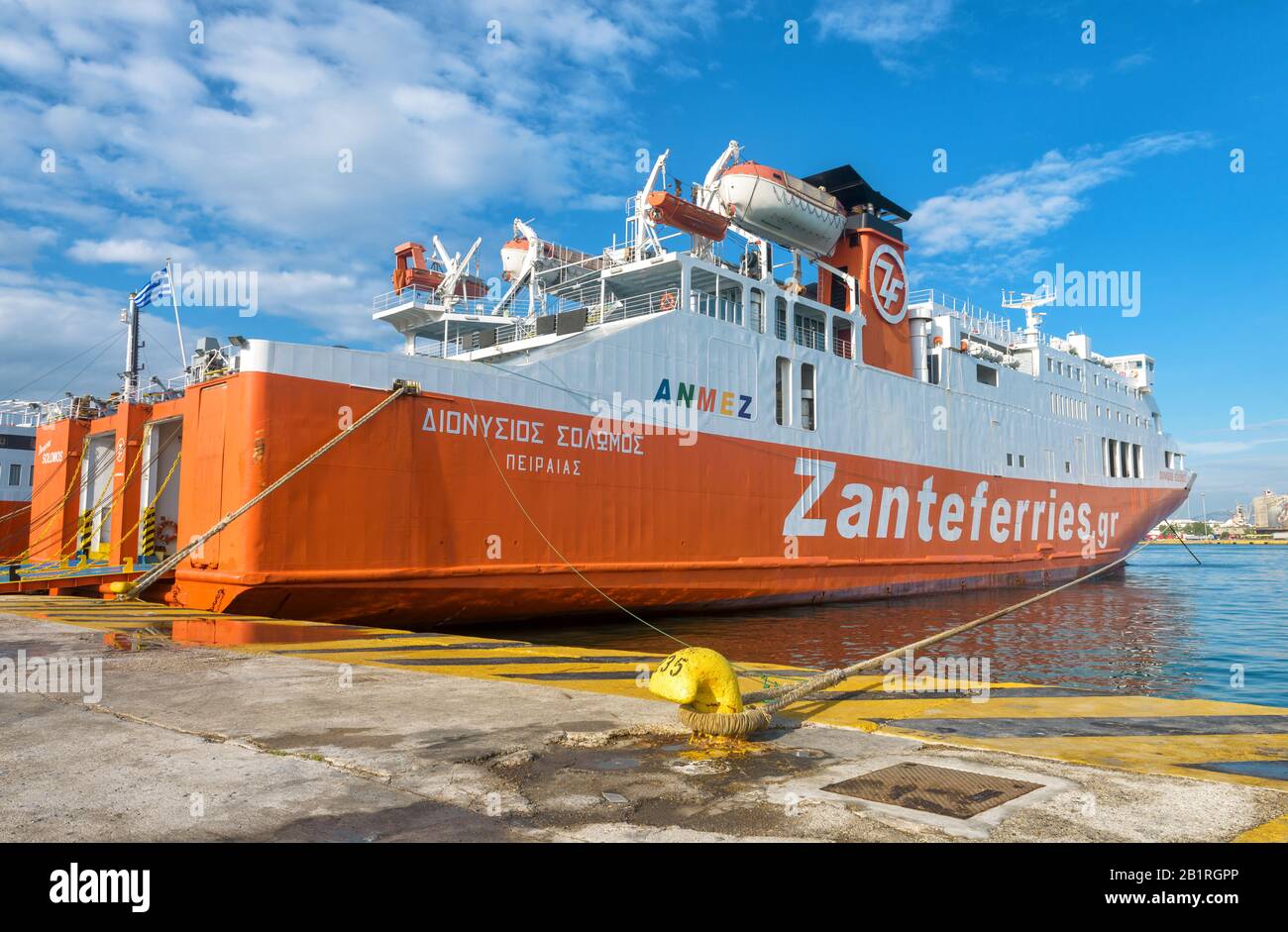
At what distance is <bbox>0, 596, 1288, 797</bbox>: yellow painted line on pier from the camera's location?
14.8 ft

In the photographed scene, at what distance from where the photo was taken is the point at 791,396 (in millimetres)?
18547

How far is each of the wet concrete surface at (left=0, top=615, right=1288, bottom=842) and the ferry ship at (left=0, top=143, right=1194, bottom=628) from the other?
6.29 m

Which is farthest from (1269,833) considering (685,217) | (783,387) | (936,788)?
(783,387)

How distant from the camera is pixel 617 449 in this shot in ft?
48.3

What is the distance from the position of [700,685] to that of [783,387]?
14467 millimetres

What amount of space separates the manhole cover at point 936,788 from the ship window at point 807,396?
Result: 50.5ft

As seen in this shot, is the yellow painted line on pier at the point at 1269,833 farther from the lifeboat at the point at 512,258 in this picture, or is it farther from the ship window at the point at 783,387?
the lifeboat at the point at 512,258

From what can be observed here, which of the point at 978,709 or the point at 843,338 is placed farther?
the point at 843,338

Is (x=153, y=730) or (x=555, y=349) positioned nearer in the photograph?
(x=153, y=730)

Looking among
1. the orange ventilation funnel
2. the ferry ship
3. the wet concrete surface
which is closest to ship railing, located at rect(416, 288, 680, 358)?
the ferry ship

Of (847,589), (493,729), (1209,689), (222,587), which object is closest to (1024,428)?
(847,589)
